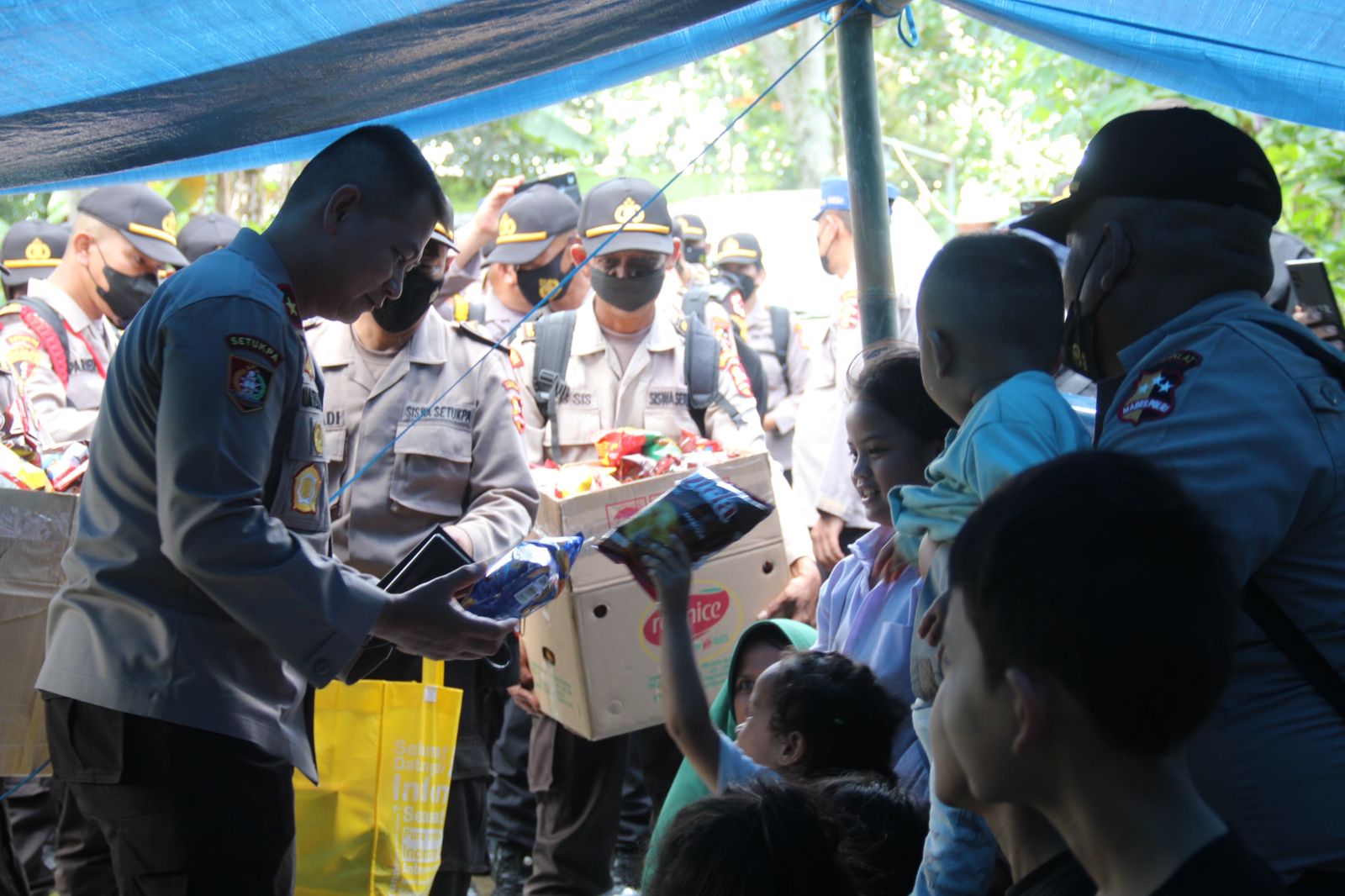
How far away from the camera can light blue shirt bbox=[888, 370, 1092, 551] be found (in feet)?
6.70

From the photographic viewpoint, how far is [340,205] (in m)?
2.69

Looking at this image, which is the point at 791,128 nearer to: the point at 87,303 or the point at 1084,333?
the point at 87,303

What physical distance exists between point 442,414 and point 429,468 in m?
0.18

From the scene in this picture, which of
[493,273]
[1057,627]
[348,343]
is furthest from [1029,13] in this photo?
[493,273]

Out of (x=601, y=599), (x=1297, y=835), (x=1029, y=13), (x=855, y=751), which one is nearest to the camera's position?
(x=1297, y=835)

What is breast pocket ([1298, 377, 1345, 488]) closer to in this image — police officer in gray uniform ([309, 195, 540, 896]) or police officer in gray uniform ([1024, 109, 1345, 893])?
police officer in gray uniform ([1024, 109, 1345, 893])

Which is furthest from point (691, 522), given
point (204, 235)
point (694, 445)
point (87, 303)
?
point (204, 235)

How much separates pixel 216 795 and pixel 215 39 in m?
1.69

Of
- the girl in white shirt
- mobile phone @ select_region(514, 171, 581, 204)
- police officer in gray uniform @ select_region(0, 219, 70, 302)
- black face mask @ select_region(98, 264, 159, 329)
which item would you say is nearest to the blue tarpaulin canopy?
the girl in white shirt

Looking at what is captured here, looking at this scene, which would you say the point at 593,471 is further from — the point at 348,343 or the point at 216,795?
the point at 216,795

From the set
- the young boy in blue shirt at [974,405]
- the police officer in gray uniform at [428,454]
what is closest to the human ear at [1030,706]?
the young boy in blue shirt at [974,405]

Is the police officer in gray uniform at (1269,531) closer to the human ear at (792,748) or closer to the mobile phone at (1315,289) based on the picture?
the human ear at (792,748)

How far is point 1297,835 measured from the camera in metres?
1.75

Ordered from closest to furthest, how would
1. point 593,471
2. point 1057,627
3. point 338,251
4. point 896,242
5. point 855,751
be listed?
1. point 1057,627
2. point 338,251
3. point 855,751
4. point 593,471
5. point 896,242
